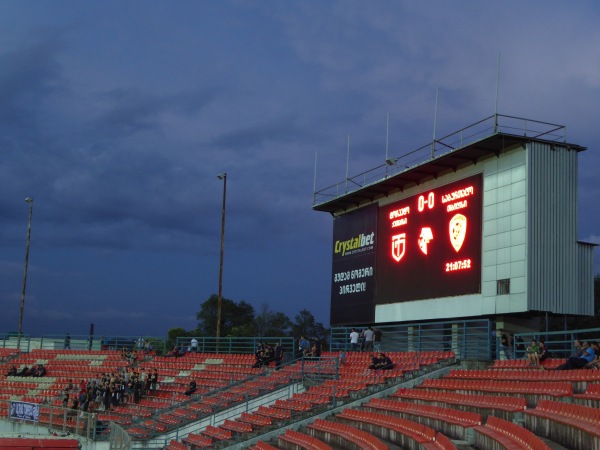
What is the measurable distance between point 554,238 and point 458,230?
2815 millimetres

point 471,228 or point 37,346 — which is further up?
point 471,228

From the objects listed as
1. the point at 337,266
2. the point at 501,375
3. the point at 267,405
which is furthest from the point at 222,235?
the point at 501,375

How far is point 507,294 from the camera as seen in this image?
68.9 feet

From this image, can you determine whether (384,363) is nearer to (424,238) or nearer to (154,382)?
(424,238)

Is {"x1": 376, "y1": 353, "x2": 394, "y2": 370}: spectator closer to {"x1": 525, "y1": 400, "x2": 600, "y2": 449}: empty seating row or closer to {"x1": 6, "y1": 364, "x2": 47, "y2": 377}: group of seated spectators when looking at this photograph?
{"x1": 525, "y1": 400, "x2": 600, "y2": 449}: empty seating row

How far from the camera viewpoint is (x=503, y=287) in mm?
21156

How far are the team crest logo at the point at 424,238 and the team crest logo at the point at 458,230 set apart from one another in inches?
37.3

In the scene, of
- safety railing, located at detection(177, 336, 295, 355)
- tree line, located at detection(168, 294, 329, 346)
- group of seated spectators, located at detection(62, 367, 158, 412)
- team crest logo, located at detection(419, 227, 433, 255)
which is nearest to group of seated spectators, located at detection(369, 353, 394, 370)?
team crest logo, located at detection(419, 227, 433, 255)

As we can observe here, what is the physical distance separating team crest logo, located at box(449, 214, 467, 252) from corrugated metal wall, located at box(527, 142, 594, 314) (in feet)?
7.83

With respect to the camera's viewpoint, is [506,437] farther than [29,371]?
No

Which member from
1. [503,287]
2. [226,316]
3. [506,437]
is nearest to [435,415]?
[506,437]

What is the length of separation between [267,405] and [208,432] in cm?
232

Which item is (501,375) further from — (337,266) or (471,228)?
(337,266)

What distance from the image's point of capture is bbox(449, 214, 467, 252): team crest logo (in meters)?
22.8
